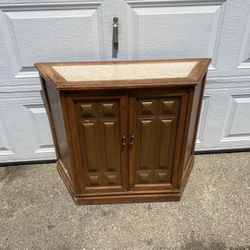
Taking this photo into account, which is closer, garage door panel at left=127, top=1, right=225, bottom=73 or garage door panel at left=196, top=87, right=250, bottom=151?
garage door panel at left=127, top=1, right=225, bottom=73

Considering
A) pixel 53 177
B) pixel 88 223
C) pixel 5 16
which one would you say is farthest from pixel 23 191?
pixel 5 16

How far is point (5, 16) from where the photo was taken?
1866 millimetres

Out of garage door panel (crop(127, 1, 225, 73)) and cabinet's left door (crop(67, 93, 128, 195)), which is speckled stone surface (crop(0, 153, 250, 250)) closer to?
cabinet's left door (crop(67, 93, 128, 195))

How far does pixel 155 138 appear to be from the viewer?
1.93m

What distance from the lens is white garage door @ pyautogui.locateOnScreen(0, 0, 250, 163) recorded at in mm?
1875

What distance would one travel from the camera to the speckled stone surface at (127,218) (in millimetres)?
1999

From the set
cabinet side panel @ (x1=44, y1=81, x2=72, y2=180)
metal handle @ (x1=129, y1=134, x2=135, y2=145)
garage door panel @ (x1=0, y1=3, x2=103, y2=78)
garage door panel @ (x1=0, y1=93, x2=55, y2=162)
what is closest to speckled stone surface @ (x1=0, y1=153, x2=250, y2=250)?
garage door panel @ (x1=0, y1=93, x2=55, y2=162)

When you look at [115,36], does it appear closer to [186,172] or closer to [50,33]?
[50,33]

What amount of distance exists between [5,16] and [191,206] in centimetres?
192

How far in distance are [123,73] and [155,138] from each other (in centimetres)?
49

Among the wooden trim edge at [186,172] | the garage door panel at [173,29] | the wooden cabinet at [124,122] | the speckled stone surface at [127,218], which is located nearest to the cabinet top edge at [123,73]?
the wooden cabinet at [124,122]

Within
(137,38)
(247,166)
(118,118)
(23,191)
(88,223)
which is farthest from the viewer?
(247,166)

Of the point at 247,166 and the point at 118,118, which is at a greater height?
the point at 118,118

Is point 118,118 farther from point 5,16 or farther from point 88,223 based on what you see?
point 5,16
